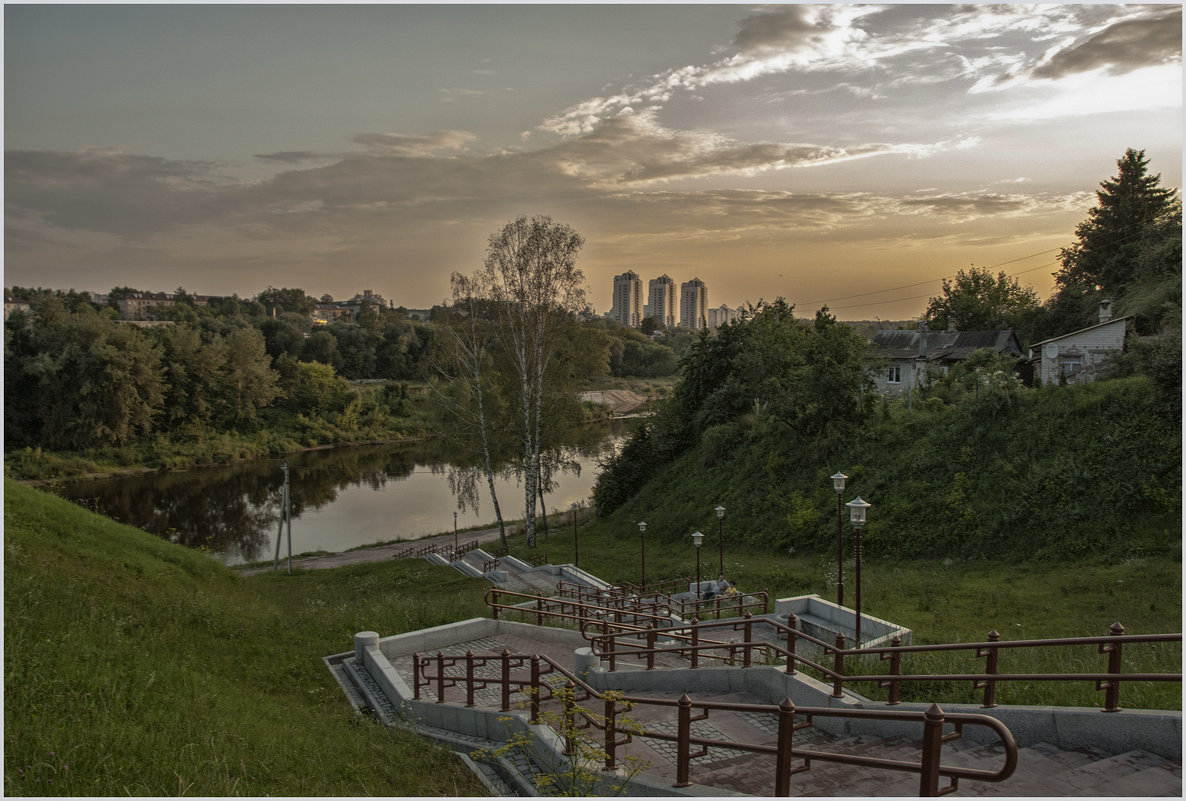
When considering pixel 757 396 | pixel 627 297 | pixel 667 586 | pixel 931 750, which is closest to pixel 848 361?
pixel 757 396

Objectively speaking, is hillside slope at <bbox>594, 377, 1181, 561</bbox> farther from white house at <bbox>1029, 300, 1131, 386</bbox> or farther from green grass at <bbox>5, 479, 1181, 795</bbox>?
white house at <bbox>1029, 300, 1131, 386</bbox>

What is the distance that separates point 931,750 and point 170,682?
29.9 feet

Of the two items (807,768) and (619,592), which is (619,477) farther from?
(807,768)

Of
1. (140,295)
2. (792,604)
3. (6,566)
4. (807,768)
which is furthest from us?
(140,295)

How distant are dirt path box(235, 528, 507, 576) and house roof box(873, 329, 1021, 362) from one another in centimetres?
2299

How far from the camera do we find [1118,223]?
39.5 meters

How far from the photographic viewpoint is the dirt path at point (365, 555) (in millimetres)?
29359

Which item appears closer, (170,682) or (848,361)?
(170,682)

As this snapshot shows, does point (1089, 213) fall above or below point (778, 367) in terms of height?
above

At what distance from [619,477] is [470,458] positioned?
831cm

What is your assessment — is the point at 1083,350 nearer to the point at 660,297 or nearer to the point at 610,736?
the point at 610,736

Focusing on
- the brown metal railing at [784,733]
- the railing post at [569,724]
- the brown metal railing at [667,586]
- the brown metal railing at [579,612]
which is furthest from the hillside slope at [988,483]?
the railing post at [569,724]

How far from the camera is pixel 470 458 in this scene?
28844mm

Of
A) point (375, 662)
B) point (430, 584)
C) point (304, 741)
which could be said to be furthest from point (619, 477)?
point (304, 741)
